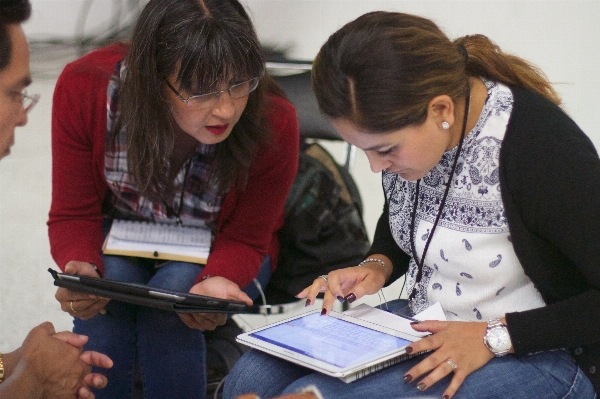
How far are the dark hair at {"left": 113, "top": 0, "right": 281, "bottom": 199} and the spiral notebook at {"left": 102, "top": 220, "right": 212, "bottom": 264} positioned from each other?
157mm

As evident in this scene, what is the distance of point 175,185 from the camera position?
1.60 meters

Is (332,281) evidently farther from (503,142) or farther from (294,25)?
(294,25)

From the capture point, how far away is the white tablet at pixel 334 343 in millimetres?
1062

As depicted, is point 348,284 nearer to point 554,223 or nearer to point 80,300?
point 554,223

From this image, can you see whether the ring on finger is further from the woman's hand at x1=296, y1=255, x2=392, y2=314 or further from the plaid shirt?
the plaid shirt

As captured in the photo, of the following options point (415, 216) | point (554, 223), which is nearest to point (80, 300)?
point (415, 216)

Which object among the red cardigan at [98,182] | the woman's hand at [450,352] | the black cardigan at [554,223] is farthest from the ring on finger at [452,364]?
the red cardigan at [98,182]

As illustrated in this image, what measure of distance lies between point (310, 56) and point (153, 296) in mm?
2353

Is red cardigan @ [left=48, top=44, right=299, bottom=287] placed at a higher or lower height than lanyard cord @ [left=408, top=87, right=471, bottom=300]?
lower

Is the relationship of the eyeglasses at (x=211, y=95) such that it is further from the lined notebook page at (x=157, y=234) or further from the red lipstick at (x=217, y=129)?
the lined notebook page at (x=157, y=234)

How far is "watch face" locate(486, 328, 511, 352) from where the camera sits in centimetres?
108

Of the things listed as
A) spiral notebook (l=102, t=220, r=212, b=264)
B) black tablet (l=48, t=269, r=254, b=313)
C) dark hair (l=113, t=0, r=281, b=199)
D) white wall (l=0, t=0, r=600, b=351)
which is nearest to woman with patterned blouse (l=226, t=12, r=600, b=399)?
black tablet (l=48, t=269, r=254, b=313)

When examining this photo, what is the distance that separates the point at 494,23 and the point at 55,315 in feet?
7.32

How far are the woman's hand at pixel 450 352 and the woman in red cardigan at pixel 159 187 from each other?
506 millimetres
